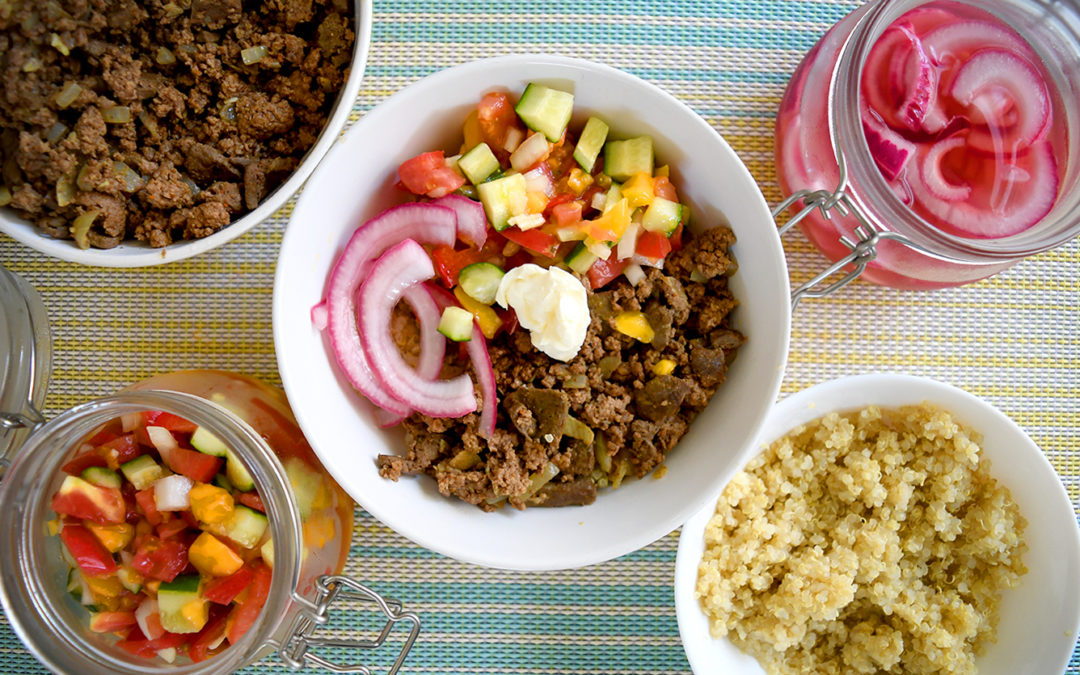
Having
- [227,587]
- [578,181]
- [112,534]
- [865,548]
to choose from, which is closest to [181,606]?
[227,587]

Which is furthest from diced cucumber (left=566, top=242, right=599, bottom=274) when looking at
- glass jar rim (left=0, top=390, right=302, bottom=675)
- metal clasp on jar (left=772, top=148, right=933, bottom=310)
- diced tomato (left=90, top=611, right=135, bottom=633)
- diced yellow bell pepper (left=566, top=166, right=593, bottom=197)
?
diced tomato (left=90, top=611, right=135, bottom=633)

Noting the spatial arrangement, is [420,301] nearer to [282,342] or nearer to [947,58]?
[282,342]

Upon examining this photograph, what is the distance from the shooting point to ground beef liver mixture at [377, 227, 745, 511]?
1.47m

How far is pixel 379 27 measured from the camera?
1.81m

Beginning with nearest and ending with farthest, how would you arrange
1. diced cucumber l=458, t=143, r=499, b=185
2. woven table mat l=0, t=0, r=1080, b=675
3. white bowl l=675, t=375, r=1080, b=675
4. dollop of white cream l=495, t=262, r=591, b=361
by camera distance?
dollop of white cream l=495, t=262, r=591, b=361, diced cucumber l=458, t=143, r=499, b=185, white bowl l=675, t=375, r=1080, b=675, woven table mat l=0, t=0, r=1080, b=675

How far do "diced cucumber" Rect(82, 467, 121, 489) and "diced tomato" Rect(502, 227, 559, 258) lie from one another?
849 mm

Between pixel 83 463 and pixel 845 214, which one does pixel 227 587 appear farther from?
pixel 845 214

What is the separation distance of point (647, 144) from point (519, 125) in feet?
0.79

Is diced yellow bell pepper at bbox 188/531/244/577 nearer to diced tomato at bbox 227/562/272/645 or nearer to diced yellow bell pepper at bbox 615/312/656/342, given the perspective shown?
diced tomato at bbox 227/562/272/645

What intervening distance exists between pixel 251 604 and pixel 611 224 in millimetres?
965

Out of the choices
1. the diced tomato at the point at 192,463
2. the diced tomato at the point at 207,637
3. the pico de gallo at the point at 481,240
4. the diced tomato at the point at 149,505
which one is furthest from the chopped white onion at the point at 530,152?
→ the diced tomato at the point at 207,637

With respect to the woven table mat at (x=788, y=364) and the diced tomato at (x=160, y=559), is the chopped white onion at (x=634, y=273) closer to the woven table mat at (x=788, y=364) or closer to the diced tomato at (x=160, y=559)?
the woven table mat at (x=788, y=364)

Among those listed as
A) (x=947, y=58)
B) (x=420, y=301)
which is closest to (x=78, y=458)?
(x=420, y=301)

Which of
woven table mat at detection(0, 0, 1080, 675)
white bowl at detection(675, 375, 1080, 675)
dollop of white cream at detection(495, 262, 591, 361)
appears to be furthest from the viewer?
woven table mat at detection(0, 0, 1080, 675)
